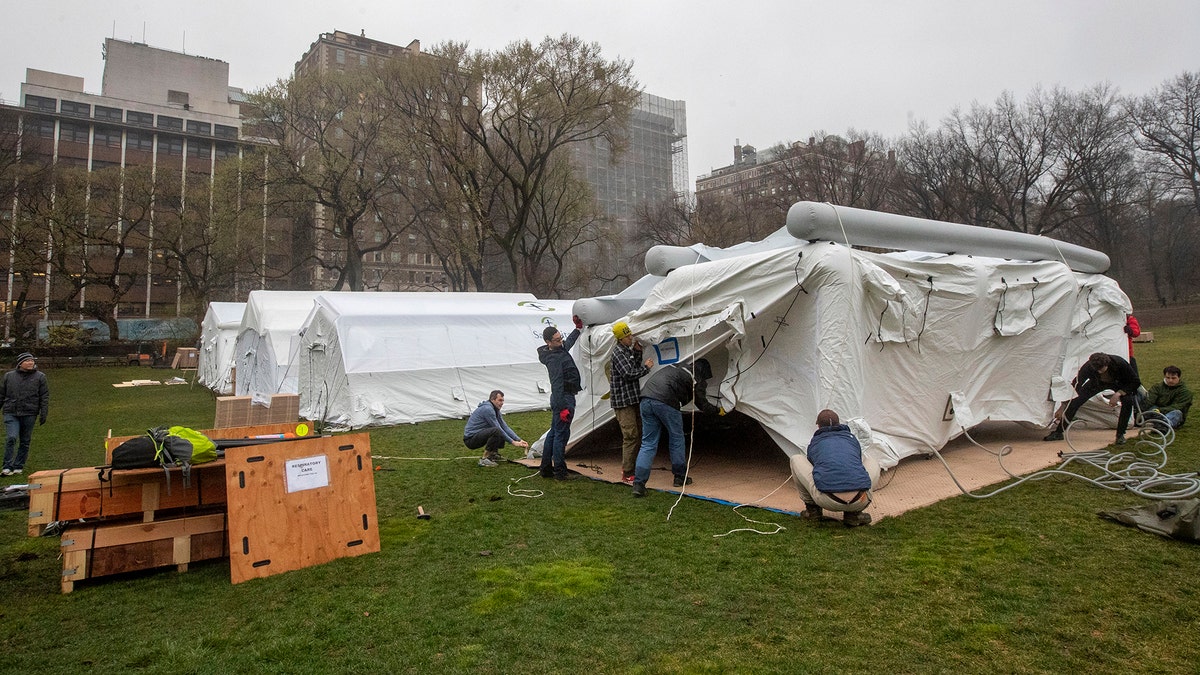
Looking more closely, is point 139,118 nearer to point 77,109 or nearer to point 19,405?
point 77,109

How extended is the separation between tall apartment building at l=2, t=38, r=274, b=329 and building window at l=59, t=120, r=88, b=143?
0.25ft

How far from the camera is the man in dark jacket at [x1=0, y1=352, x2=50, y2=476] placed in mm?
8852

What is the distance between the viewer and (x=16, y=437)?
8859 millimetres

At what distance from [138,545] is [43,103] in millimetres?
80847

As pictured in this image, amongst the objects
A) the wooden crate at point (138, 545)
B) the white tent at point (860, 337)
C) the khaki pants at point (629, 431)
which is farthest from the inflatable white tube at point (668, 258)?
the wooden crate at point (138, 545)

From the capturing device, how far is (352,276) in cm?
3297

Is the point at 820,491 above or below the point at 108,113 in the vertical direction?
below

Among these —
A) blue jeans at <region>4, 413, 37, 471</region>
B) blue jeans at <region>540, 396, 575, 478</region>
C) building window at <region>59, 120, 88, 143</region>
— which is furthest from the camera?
building window at <region>59, 120, 88, 143</region>

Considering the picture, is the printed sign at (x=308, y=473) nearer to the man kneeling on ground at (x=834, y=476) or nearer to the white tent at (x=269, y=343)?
the man kneeling on ground at (x=834, y=476)

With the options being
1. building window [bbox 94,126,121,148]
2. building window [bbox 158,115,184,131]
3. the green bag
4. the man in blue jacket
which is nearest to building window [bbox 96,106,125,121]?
building window [bbox 94,126,121,148]

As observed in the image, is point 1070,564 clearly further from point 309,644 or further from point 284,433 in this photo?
point 284,433

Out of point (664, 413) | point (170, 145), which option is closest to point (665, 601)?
point (664, 413)

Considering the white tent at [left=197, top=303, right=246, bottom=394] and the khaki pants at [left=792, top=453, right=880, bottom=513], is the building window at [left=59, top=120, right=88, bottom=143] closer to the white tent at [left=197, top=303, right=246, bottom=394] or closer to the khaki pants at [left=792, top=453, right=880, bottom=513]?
the white tent at [left=197, top=303, right=246, bottom=394]

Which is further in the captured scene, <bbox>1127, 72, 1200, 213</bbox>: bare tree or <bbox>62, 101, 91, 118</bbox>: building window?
<bbox>62, 101, 91, 118</bbox>: building window
